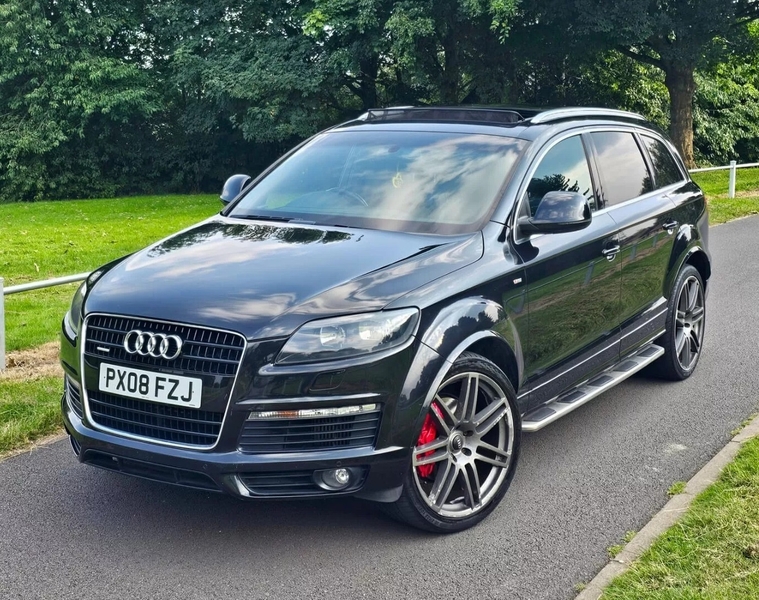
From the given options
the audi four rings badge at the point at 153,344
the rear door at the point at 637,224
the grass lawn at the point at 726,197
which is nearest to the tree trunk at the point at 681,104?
the grass lawn at the point at 726,197

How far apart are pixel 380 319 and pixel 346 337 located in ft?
0.56

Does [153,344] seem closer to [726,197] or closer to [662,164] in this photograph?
[662,164]

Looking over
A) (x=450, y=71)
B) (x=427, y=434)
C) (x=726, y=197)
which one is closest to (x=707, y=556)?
(x=427, y=434)

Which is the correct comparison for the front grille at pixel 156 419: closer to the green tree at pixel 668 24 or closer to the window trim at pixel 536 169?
the window trim at pixel 536 169

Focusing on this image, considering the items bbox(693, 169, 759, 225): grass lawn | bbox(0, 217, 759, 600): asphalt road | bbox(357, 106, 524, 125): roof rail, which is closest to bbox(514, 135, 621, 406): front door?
bbox(357, 106, 524, 125): roof rail

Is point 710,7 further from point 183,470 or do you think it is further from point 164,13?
point 183,470

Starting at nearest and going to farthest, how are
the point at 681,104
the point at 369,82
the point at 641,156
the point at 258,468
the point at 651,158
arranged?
the point at 258,468
the point at 641,156
the point at 651,158
the point at 681,104
the point at 369,82

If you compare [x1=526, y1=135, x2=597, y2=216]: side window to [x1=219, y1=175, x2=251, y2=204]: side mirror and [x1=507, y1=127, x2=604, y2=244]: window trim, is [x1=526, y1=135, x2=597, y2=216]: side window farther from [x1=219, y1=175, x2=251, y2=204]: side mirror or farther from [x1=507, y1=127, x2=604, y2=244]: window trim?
[x1=219, y1=175, x2=251, y2=204]: side mirror

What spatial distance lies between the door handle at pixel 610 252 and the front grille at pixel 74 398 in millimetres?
2988

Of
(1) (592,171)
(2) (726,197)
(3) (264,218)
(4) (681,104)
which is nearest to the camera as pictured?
(3) (264,218)

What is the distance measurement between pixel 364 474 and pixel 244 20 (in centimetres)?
2836

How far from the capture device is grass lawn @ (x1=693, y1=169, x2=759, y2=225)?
17750mm

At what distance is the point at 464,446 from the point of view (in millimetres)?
4379

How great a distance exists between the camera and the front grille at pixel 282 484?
12.8 feet
